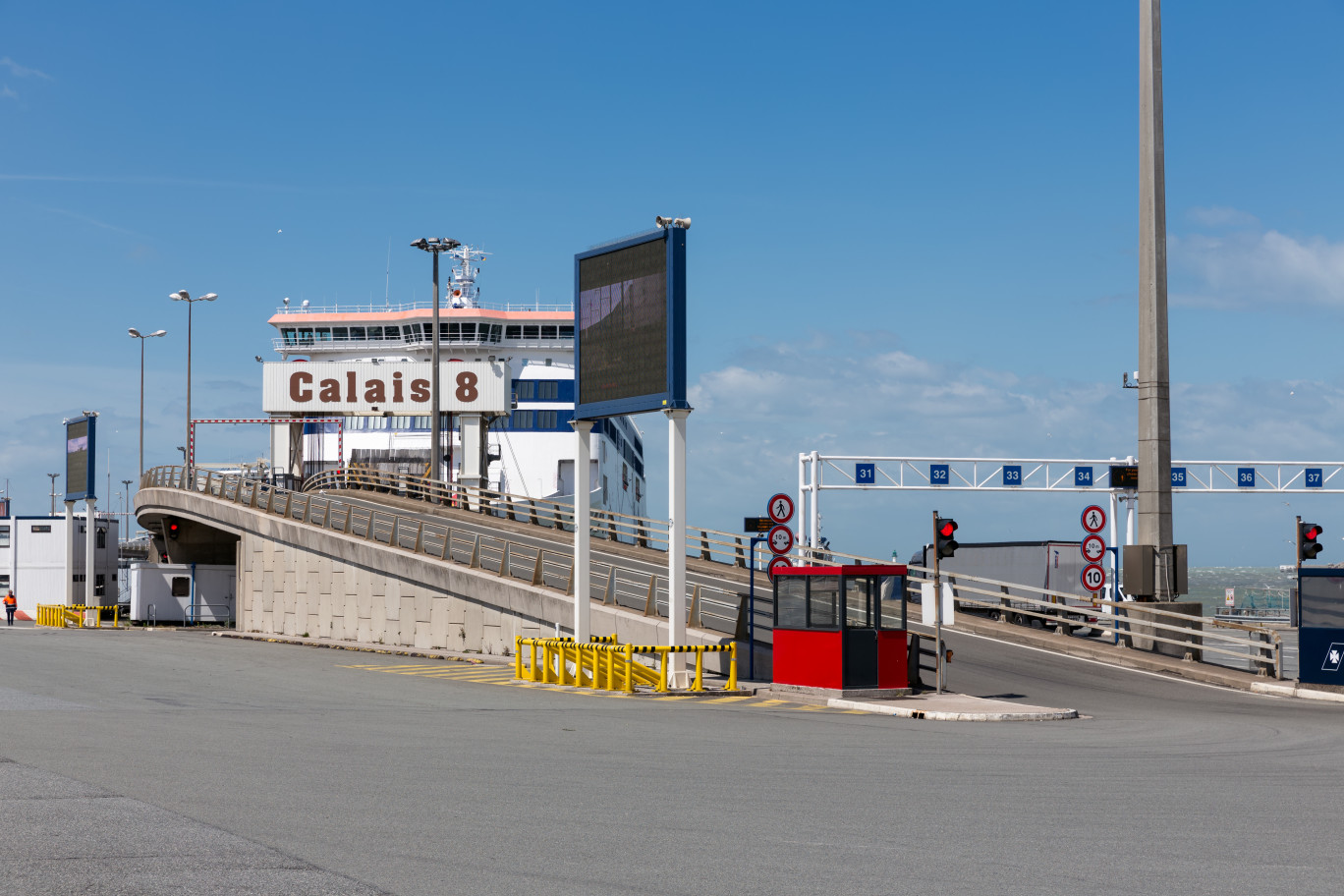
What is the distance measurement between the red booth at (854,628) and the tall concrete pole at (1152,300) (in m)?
8.09

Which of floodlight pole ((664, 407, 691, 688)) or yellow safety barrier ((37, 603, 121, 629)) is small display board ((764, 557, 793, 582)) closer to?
floodlight pole ((664, 407, 691, 688))

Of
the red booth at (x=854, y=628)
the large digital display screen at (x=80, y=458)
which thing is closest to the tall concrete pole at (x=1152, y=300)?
the red booth at (x=854, y=628)

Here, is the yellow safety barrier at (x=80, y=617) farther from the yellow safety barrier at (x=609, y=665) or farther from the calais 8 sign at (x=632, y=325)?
the calais 8 sign at (x=632, y=325)

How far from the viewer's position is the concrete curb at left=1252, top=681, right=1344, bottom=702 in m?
19.8

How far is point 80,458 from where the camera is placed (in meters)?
52.8

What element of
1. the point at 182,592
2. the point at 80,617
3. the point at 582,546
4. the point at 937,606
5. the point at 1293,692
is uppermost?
the point at 582,546

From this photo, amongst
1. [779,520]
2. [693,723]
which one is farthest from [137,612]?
[693,723]

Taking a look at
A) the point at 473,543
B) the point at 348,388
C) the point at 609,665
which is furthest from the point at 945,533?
the point at 348,388

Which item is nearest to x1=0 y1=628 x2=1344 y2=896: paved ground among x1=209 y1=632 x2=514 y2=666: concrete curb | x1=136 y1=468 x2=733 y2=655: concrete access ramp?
x1=136 y1=468 x2=733 y2=655: concrete access ramp

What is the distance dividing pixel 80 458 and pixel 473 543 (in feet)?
Result: 89.1

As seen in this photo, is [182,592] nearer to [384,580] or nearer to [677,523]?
[384,580]

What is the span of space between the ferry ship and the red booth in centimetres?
4943

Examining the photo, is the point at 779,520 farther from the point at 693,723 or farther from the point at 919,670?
the point at 693,723

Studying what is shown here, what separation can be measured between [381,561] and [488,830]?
25.7 meters
